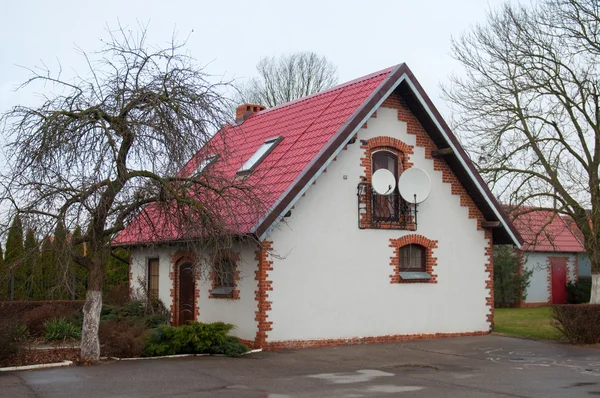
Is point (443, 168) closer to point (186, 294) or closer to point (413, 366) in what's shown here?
point (413, 366)

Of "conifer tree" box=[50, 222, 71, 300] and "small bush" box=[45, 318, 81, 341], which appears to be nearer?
"conifer tree" box=[50, 222, 71, 300]

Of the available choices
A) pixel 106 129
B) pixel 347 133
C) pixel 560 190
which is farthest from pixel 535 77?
pixel 106 129

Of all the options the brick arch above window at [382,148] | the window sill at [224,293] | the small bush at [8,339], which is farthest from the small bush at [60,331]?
the brick arch above window at [382,148]

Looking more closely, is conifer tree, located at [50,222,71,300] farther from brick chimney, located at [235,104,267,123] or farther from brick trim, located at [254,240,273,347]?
brick chimney, located at [235,104,267,123]

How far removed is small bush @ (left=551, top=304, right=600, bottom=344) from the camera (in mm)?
17359

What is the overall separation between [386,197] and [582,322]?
5.49m

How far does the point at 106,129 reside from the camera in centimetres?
1238

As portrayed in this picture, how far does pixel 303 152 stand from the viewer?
1753 cm

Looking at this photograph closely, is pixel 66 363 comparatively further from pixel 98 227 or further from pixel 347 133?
pixel 347 133

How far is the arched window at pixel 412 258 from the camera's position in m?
18.9

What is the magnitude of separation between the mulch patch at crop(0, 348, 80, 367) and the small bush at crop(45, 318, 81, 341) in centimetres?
272

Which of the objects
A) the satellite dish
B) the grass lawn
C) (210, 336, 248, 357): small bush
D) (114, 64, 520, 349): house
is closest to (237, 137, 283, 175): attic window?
(114, 64, 520, 349): house

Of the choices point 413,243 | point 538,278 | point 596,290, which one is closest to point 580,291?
point 538,278

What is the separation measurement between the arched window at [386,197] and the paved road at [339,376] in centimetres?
347
